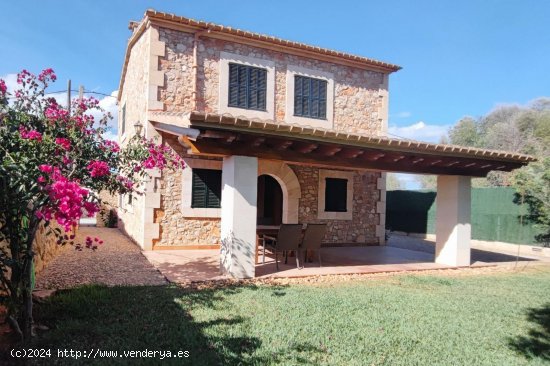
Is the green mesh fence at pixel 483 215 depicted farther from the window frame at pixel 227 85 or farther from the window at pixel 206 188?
the window at pixel 206 188

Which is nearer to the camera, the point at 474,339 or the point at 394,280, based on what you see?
the point at 474,339

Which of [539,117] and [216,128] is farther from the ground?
[539,117]

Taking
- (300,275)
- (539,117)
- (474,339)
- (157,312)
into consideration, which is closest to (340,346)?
(474,339)

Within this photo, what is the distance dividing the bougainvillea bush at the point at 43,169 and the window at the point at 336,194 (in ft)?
27.4

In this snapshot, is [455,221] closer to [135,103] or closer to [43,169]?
[43,169]

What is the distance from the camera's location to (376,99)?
1432 centimetres

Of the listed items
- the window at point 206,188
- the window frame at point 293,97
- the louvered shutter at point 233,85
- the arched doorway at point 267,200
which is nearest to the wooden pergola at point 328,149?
the window at point 206,188

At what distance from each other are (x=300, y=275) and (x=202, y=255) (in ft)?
11.0

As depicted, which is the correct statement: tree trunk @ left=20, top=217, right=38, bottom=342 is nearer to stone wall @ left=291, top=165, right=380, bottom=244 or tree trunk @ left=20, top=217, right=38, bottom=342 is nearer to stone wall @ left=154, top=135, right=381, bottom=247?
stone wall @ left=154, top=135, right=381, bottom=247

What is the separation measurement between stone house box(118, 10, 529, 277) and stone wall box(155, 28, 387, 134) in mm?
35

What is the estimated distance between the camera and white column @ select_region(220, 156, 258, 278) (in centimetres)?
734

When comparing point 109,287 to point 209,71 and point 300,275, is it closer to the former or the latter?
point 300,275

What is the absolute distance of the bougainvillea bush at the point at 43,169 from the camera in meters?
3.62

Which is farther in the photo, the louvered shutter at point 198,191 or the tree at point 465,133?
the tree at point 465,133
